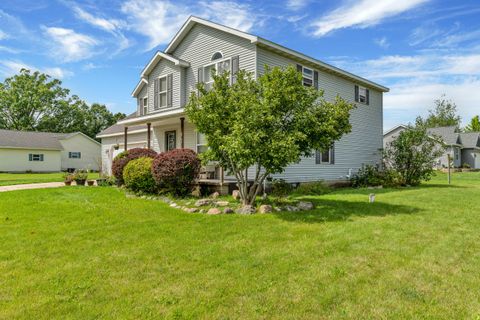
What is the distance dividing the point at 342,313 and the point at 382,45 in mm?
16812

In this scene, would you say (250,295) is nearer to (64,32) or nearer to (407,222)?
(407,222)

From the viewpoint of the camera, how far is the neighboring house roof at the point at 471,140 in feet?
129

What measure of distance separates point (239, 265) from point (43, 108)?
51368 mm

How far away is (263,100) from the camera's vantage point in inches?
316

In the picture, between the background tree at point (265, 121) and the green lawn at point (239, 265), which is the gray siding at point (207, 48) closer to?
the background tree at point (265, 121)

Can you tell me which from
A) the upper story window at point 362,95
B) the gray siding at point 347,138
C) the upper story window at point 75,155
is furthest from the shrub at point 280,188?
the upper story window at point 75,155

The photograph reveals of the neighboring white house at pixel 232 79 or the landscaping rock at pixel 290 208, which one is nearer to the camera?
the landscaping rock at pixel 290 208

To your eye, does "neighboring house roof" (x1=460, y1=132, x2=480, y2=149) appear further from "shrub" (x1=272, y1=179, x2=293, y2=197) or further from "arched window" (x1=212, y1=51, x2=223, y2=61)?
"arched window" (x1=212, y1=51, x2=223, y2=61)

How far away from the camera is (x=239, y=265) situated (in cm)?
456

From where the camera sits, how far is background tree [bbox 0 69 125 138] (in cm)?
4462

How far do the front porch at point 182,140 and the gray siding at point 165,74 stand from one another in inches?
36.2

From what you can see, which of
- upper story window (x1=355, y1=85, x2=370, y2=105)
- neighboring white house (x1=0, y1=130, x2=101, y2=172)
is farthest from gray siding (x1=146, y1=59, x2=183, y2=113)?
neighboring white house (x1=0, y1=130, x2=101, y2=172)

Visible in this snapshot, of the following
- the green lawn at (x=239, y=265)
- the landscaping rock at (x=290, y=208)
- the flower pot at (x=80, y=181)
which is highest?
the flower pot at (x=80, y=181)

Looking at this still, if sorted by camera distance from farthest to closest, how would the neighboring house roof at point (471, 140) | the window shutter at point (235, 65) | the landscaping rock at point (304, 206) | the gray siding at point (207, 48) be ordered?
the neighboring house roof at point (471, 140) < the window shutter at point (235, 65) < the gray siding at point (207, 48) < the landscaping rock at point (304, 206)
